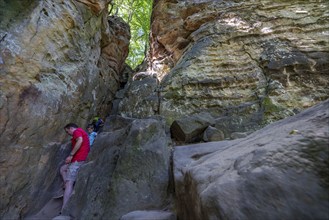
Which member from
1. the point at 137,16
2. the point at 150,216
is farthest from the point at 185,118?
the point at 137,16

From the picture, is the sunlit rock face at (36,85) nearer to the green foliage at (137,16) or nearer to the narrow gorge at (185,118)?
the narrow gorge at (185,118)

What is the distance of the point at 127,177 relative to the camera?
4734 mm

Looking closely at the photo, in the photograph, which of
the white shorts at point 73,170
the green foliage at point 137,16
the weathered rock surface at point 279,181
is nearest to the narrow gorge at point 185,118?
the weathered rock surface at point 279,181

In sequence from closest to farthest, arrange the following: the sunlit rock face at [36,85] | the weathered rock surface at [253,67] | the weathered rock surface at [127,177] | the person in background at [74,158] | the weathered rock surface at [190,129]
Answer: the weathered rock surface at [127,177]
the sunlit rock face at [36,85]
the person in background at [74,158]
the weathered rock surface at [190,129]
the weathered rock surface at [253,67]

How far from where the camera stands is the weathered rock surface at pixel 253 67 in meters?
6.84

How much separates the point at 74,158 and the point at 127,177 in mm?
2042

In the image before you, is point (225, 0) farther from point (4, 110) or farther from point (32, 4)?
point (4, 110)

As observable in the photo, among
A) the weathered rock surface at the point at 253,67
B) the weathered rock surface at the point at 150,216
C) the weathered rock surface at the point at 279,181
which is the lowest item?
the weathered rock surface at the point at 150,216

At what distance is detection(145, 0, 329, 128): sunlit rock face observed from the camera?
6875 millimetres

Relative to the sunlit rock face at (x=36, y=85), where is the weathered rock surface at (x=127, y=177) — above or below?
below

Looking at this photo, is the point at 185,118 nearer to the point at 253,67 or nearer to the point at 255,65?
the point at 253,67

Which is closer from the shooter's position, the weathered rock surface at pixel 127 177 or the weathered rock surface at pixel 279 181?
the weathered rock surface at pixel 279 181

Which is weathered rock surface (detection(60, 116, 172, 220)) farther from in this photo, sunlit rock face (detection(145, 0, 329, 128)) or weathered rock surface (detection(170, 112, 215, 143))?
sunlit rock face (detection(145, 0, 329, 128))

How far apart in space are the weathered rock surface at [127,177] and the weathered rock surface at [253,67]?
88.0 inches
